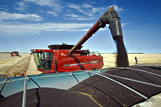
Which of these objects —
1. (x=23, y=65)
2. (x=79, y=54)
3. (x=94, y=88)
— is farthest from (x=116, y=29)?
(x=23, y=65)

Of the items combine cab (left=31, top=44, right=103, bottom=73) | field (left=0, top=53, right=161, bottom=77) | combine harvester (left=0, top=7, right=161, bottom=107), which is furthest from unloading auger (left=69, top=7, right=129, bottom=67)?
combine cab (left=31, top=44, right=103, bottom=73)

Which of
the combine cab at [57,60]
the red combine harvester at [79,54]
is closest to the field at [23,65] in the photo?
the red combine harvester at [79,54]

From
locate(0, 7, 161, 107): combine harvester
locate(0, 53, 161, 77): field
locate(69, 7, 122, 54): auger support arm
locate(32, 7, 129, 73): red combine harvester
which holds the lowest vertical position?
locate(0, 53, 161, 77): field

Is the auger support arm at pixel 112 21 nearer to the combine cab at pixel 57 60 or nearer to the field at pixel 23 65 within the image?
the field at pixel 23 65

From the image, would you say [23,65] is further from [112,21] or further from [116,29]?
[116,29]

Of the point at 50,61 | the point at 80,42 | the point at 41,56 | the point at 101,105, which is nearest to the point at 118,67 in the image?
the point at 101,105

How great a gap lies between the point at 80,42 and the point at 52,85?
2.71 metres

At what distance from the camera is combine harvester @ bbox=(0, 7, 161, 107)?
2.14 meters

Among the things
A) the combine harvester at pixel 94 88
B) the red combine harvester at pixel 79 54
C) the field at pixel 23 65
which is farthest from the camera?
the field at pixel 23 65

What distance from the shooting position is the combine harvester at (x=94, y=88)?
2.14 metres

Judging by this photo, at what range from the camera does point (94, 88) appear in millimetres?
2902

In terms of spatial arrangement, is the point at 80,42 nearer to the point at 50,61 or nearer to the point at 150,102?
the point at 50,61

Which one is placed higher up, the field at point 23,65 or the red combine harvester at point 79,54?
the red combine harvester at point 79,54

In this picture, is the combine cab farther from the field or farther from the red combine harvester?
the field
